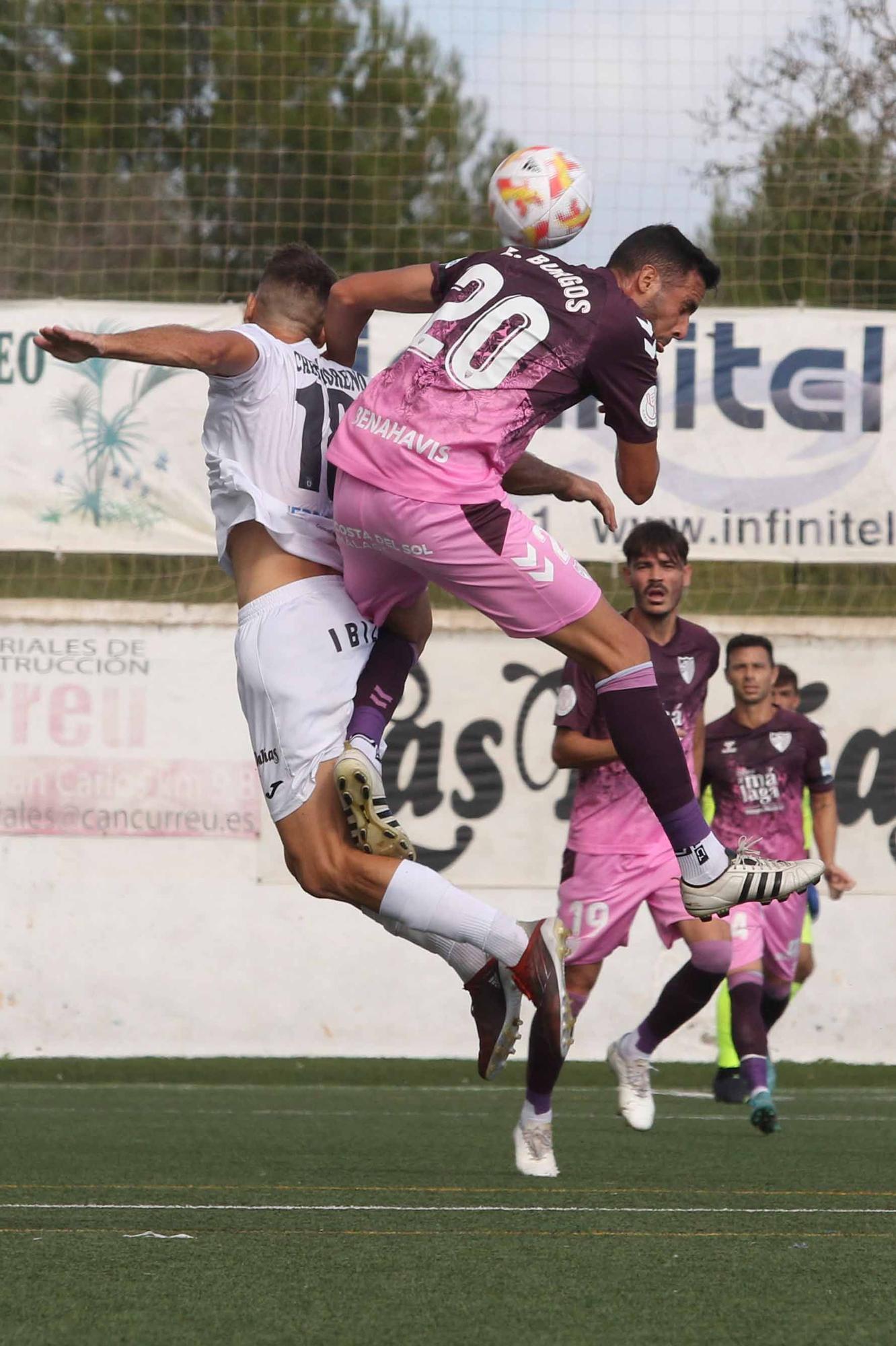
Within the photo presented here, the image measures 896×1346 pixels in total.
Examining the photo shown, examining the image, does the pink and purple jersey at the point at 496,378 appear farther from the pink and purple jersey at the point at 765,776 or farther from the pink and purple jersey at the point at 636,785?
the pink and purple jersey at the point at 765,776

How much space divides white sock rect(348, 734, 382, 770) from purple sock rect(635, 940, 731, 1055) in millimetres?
2343

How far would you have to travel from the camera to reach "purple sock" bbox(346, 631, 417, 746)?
16.2ft

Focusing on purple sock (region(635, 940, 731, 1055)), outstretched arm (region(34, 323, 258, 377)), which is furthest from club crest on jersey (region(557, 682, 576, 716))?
outstretched arm (region(34, 323, 258, 377))

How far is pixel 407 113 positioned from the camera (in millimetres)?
12156

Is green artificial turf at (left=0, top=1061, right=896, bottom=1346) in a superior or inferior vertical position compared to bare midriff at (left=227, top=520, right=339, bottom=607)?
inferior

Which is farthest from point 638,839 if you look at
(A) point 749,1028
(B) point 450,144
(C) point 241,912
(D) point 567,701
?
(B) point 450,144

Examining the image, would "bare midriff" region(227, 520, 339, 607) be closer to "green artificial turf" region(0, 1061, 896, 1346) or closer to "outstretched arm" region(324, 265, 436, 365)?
"outstretched arm" region(324, 265, 436, 365)

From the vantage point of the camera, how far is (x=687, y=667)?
7.14m

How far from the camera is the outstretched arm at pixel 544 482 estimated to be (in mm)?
4906

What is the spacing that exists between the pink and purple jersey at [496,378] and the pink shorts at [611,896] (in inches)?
106

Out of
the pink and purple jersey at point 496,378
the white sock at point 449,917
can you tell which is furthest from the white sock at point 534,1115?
the pink and purple jersey at point 496,378

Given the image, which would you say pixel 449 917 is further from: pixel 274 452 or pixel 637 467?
pixel 274 452

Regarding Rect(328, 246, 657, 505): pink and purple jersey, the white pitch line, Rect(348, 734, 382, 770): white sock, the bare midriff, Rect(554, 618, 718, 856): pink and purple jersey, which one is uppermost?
Rect(328, 246, 657, 505): pink and purple jersey

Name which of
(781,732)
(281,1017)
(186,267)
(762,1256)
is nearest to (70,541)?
(186,267)
